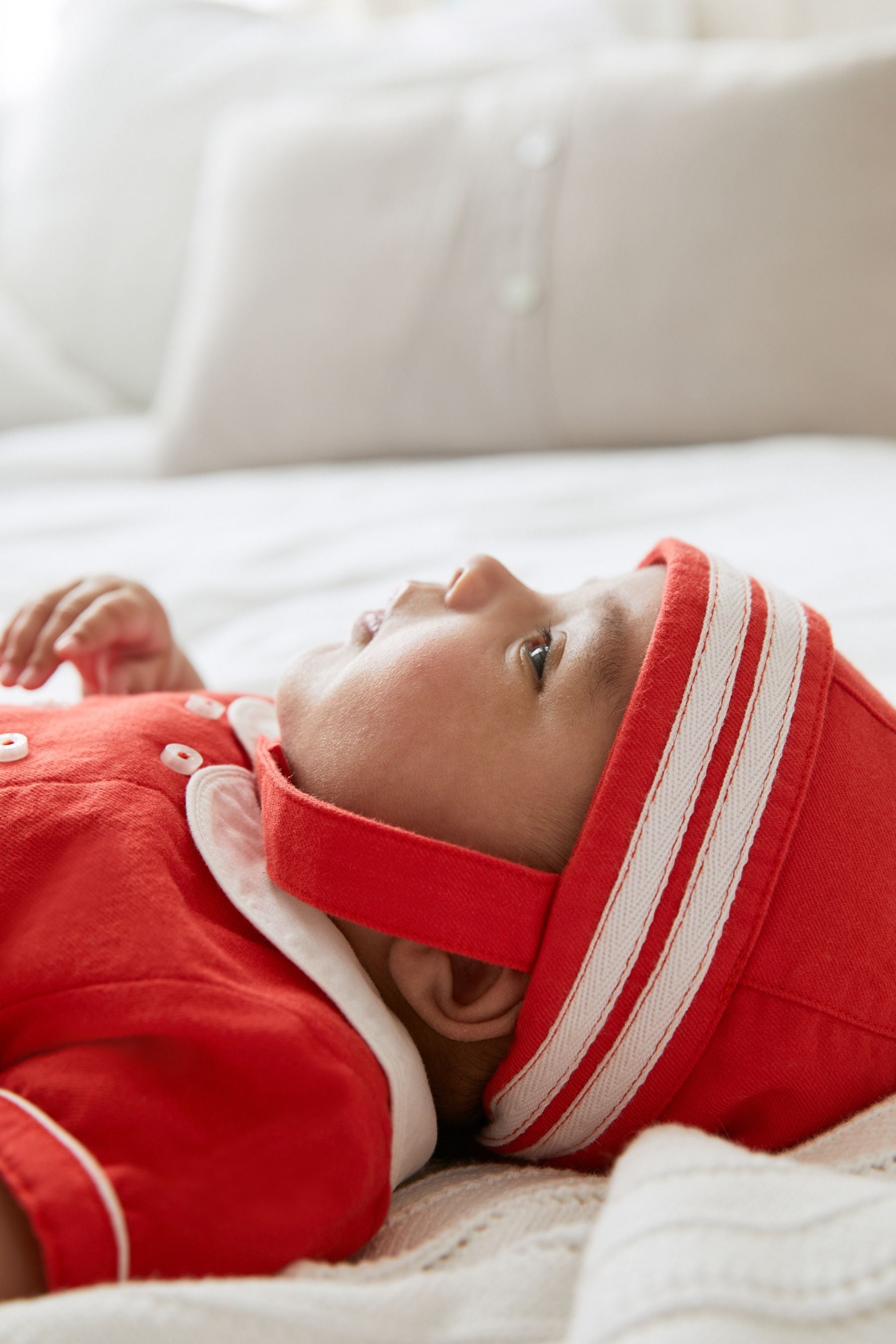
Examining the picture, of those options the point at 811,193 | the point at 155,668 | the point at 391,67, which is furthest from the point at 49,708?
the point at 391,67

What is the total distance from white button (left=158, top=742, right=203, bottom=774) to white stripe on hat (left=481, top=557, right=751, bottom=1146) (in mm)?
326

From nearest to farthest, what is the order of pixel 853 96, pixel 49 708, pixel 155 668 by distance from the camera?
pixel 49 708 → pixel 155 668 → pixel 853 96

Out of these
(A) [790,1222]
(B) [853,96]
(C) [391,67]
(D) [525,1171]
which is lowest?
(D) [525,1171]

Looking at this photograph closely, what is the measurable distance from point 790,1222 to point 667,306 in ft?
4.25

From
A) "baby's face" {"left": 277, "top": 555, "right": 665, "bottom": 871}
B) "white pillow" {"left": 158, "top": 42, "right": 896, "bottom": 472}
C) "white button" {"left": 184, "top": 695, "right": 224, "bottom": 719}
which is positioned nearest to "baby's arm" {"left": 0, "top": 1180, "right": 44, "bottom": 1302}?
"baby's face" {"left": 277, "top": 555, "right": 665, "bottom": 871}

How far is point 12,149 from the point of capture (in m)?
2.34

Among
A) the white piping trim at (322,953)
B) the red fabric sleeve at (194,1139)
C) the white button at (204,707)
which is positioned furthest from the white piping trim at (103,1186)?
the white button at (204,707)

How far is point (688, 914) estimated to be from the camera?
70 centimetres

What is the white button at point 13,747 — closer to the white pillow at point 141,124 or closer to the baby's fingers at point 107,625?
the baby's fingers at point 107,625

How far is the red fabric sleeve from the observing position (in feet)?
1.80

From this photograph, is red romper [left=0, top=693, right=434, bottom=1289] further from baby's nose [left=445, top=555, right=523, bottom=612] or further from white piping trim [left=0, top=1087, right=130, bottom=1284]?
baby's nose [left=445, top=555, right=523, bottom=612]

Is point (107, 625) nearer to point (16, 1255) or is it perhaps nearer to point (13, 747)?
point (13, 747)

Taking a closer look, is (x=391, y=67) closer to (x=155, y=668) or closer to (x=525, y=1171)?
(x=155, y=668)

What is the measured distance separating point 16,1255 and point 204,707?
0.47m
